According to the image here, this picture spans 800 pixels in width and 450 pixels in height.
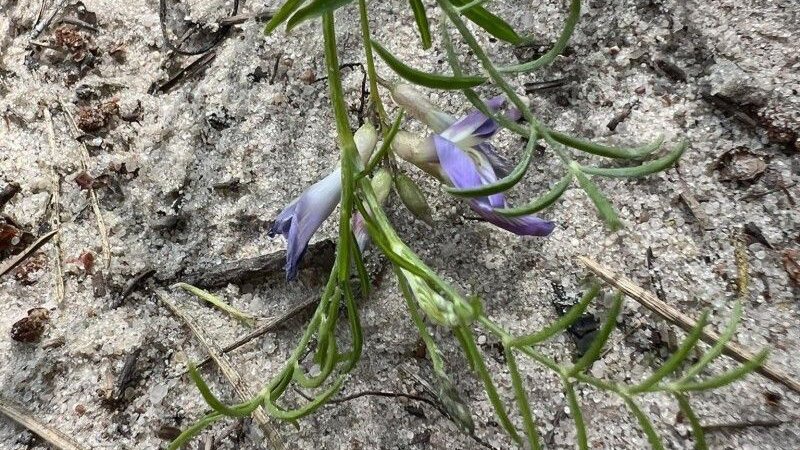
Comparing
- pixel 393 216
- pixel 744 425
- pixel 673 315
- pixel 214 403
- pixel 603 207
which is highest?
pixel 603 207

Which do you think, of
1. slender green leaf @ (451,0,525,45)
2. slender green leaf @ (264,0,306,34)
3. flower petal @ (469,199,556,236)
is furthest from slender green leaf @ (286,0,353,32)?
flower petal @ (469,199,556,236)

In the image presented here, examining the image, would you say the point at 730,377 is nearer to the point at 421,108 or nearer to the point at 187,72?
the point at 421,108

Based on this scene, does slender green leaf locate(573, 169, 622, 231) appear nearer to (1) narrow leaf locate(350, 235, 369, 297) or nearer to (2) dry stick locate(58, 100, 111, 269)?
(1) narrow leaf locate(350, 235, 369, 297)

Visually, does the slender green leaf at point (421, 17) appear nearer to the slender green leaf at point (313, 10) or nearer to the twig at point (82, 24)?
the slender green leaf at point (313, 10)

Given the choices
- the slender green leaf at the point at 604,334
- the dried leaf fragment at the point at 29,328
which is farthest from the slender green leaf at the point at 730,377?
the dried leaf fragment at the point at 29,328

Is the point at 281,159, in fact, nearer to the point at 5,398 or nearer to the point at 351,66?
the point at 351,66

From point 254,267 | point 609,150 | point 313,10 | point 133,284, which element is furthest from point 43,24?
point 609,150
